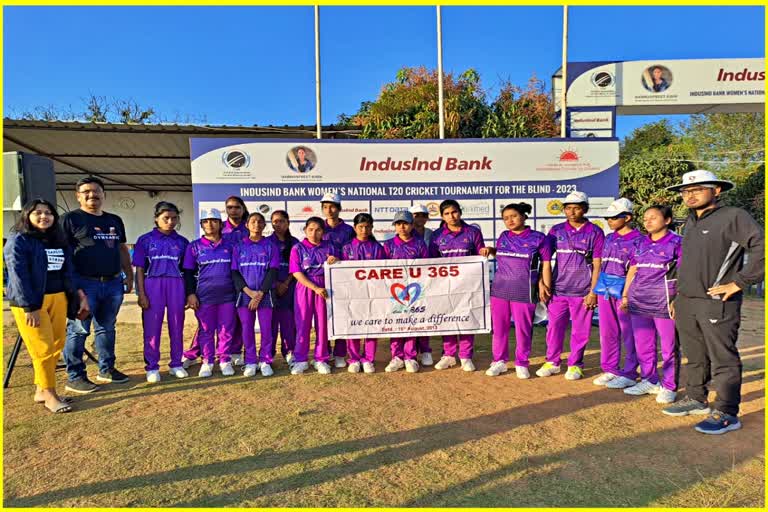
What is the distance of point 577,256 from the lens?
4617 mm

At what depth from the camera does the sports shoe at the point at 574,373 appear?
4.67 meters

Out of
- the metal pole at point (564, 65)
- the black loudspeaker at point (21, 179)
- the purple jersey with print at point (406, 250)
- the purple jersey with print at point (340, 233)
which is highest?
the metal pole at point (564, 65)

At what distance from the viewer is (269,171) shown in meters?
6.73

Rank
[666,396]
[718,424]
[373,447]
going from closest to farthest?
[373,447], [718,424], [666,396]

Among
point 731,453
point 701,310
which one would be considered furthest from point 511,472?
point 701,310

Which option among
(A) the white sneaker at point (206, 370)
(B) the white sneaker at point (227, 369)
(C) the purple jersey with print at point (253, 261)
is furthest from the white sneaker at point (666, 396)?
(A) the white sneaker at point (206, 370)

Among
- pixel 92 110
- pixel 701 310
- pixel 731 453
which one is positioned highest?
pixel 92 110

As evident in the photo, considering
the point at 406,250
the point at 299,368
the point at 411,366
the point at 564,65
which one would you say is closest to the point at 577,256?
the point at 406,250

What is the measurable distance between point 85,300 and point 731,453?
17.9ft

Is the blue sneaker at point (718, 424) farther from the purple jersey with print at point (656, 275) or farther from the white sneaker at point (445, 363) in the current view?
the white sneaker at point (445, 363)

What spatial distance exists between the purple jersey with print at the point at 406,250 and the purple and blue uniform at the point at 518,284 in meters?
0.85

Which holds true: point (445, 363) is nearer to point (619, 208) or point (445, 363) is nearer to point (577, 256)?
point (577, 256)

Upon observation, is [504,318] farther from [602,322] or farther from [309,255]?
[309,255]

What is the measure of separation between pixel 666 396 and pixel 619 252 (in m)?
1.37
